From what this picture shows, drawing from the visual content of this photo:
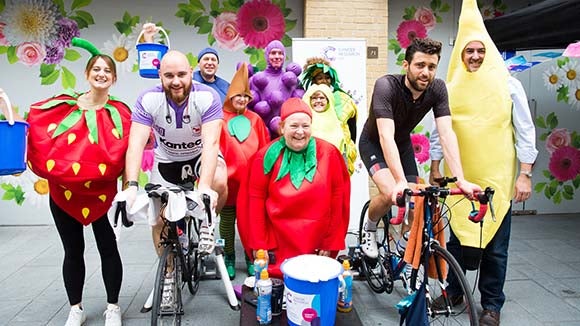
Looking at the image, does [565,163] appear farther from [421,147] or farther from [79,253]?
[79,253]

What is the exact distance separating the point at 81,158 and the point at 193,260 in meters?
1.16

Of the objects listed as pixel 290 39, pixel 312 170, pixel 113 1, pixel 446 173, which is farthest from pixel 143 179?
pixel 446 173

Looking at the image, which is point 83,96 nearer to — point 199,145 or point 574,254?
point 199,145

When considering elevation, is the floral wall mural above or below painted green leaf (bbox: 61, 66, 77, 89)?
above

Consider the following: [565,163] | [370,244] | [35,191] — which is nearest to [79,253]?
[370,244]

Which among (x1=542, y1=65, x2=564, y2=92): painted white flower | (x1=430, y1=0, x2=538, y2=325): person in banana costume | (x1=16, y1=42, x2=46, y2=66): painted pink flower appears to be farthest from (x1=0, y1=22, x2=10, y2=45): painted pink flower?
(x1=542, y1=65, x2=564, y2=92): painted white flower

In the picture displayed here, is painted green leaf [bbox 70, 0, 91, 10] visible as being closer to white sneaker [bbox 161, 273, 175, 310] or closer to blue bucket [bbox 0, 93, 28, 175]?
blue bucket [bbox 0, 93, 28, 175]

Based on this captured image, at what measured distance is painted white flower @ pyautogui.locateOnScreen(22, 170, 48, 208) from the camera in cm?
566

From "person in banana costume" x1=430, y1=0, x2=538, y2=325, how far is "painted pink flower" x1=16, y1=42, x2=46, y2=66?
186 inches

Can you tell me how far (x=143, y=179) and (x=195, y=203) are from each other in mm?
3600

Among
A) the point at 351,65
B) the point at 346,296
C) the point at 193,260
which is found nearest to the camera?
the point at 346,296

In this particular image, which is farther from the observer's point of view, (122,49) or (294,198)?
(122,49)

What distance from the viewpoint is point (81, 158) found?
8.57ft

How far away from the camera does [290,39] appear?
580 cm
